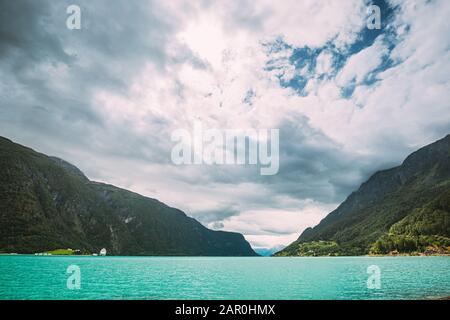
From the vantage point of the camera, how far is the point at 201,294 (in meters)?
48.4
